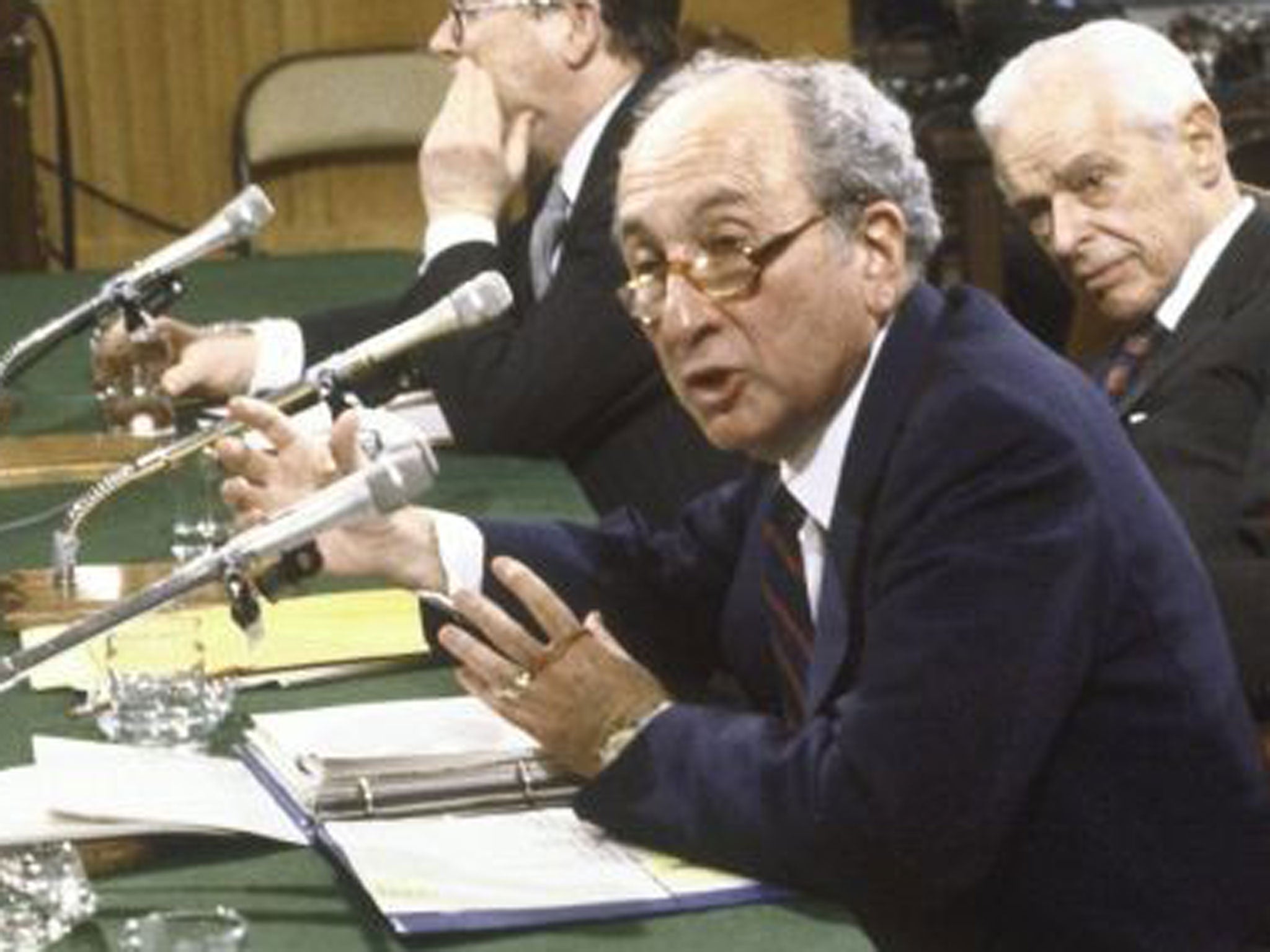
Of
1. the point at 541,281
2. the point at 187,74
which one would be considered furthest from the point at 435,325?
the point at 187,74

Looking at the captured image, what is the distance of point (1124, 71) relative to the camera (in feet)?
9.38

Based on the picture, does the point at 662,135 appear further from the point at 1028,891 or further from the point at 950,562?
the point at 1028,891

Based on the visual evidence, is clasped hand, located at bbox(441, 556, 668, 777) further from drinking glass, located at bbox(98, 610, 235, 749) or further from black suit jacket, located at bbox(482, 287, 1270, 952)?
drinking glass, located at bbox(98, 610, 235, 749)

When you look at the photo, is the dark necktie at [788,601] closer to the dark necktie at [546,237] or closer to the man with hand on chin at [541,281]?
the man with hand on chin at [541,281]

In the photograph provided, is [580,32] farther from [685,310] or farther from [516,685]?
[516,685]

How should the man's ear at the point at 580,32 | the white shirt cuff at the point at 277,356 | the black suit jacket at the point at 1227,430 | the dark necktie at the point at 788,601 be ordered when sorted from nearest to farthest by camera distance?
1. the dark necktie at the point at 788,601
2. the black suit jacket at the point at 1227,430
3. the man's ear at the point at 580,32
4. the white shirt cuff at the point at 277,356

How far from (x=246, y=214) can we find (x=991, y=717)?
1.22 m

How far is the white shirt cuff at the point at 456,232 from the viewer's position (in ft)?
10.6

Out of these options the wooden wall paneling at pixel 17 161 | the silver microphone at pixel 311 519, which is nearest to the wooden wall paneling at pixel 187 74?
the wooden wall paneling at pixel 17 161

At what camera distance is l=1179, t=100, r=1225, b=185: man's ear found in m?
2.84

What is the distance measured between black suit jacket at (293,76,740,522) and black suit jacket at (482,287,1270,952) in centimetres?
111

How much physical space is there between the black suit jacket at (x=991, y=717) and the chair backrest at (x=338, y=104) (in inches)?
162

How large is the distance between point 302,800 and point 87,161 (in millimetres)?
4578

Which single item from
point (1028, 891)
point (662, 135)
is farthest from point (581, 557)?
point (1028, 891)
